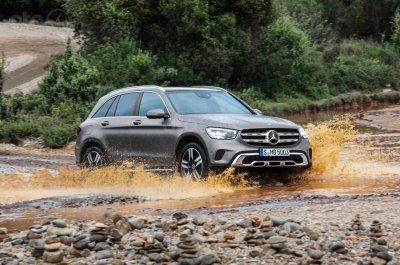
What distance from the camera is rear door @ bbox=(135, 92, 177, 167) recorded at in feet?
43.7

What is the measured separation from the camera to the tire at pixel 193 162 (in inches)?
503

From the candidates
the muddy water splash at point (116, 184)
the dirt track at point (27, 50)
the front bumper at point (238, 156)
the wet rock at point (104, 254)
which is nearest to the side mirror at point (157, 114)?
the muddy water splash at point (116, 184)

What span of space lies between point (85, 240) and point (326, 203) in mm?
3923

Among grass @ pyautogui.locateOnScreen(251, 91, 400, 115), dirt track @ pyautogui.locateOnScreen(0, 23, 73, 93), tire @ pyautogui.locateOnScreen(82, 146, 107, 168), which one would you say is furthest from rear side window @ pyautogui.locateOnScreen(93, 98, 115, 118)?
dirt track @ pyautogui.locateOnScreen(0, 23, 73, 93)

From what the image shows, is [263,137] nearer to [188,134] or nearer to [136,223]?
[188,134]

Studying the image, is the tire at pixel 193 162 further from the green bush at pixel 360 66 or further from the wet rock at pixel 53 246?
the green bush at pixel 360 66

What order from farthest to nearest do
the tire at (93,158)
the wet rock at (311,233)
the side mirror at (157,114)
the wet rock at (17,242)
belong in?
1. the tire at (93,158)
2. the side mirror at (157,114)
3. the wet rock at (17,242)
4. the wet rock at (311,233)

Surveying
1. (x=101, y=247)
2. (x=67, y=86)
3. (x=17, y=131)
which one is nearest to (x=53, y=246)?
(x=101, y=247)

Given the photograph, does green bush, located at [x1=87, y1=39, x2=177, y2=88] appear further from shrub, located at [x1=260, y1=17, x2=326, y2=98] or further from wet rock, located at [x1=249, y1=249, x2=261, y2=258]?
wet rock, located at [x1=249, y1=249, x2=261, y2=258]

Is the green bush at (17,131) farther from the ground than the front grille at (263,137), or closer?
closer

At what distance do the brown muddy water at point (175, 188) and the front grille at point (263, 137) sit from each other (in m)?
0.56

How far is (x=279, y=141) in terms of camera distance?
42.7 feet

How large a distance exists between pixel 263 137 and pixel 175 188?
151 cm

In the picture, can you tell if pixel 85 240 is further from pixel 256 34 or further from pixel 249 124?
pixel 256 34
